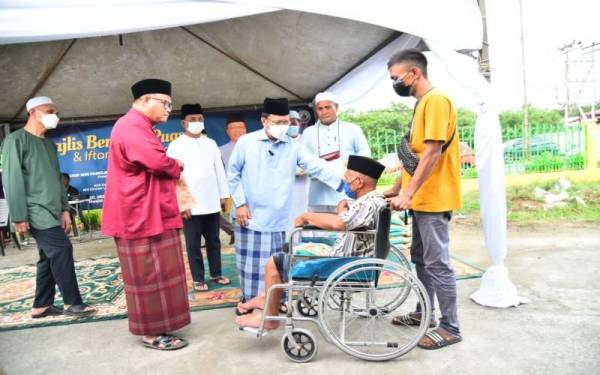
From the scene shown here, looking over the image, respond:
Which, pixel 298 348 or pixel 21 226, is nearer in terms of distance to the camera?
pixel 298 348

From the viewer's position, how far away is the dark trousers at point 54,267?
3346mm

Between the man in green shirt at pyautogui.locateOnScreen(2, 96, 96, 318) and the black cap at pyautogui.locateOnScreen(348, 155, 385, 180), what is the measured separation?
224 cm

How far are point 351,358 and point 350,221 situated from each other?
0.78 meters

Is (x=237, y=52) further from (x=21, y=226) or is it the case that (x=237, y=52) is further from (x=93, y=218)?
(x=93, y=218)

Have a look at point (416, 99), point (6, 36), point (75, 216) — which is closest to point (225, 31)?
point (6, 36)

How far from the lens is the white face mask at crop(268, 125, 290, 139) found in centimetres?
314

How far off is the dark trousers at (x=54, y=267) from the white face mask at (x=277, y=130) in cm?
174

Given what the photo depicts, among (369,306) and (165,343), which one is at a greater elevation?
(369,306)

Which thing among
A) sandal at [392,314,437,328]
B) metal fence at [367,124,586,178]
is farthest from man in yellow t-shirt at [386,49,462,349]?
metal fence at [367,124,586,178]

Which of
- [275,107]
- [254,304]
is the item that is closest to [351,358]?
[254,304]

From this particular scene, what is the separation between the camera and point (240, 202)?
3254 millimetres

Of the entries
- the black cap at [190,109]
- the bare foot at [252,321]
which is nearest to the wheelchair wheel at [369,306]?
the bare foot at [252,321]

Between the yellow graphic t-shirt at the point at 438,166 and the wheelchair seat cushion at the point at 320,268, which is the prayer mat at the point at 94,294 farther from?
the yellow graphic t-shirt at the point at 438,166

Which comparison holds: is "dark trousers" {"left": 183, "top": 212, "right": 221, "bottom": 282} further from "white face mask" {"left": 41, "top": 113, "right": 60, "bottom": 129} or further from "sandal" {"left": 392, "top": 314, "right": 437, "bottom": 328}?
"sandal" {"left": 392, "top": 314, "right": 437, "bottom": 328}
